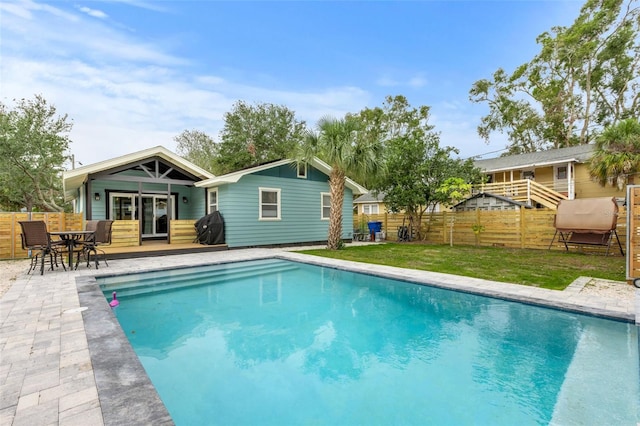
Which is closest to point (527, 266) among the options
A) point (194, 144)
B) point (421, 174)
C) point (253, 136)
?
point (421, 174)

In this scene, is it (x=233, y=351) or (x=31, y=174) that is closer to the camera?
(x=233, y=351)

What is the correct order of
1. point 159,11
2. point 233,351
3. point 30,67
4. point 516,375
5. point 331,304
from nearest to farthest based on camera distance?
point 516,375, point 233,351, point 331,304, point 159,11, point 30,67

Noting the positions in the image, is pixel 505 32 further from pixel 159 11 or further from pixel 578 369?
pixel 578 369

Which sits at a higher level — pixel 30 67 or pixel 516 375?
pixel 30 67

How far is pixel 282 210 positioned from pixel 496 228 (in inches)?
362

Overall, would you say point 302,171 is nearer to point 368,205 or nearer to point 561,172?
point 368,205

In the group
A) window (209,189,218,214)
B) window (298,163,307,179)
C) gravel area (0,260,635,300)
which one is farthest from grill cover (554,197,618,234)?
window (209,189,218,214)

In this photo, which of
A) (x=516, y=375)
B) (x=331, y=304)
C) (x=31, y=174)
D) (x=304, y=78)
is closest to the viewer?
(x=516, y=375)

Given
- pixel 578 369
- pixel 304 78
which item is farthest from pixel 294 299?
pixel 304 78

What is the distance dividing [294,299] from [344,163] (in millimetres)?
6338

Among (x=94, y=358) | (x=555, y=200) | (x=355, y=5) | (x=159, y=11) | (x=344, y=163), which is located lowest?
(x=94, y=358)

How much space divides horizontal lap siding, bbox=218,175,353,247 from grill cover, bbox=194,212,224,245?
0.72ft

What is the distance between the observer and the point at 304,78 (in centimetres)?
1609

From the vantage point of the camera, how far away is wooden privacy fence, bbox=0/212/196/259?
9.83 m
